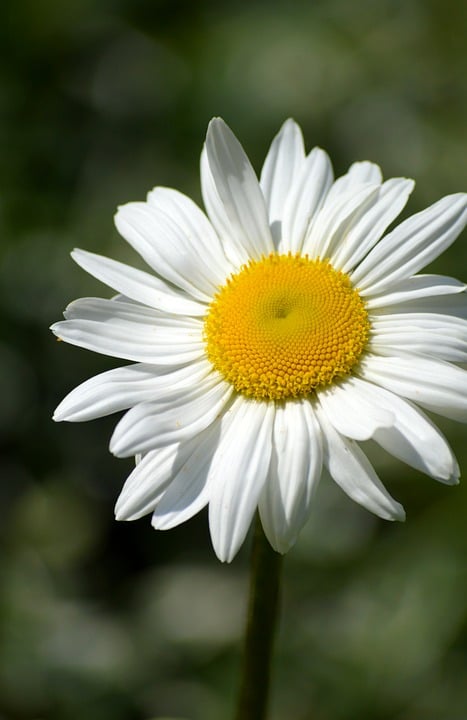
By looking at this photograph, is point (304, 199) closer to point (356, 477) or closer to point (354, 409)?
point (354, 409)

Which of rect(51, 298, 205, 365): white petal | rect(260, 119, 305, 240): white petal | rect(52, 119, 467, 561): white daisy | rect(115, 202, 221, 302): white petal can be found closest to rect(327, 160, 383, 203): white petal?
rect(52, 119, 467, 561): white daisy

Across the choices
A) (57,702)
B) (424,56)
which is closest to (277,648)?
(57,702)

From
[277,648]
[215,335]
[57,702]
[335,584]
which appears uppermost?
[215,335]

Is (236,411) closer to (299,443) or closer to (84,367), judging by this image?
(299,443)

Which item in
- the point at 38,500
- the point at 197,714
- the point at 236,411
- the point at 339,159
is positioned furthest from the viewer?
the point at 339,159

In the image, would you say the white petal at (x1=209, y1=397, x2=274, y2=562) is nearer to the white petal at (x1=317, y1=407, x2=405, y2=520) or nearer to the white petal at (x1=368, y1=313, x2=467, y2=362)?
the white petal at (x1=317, y1=407, x2=405, y2=520)

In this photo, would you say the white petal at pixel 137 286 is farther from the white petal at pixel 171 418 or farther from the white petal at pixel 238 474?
the white petal at pixel 238 474
